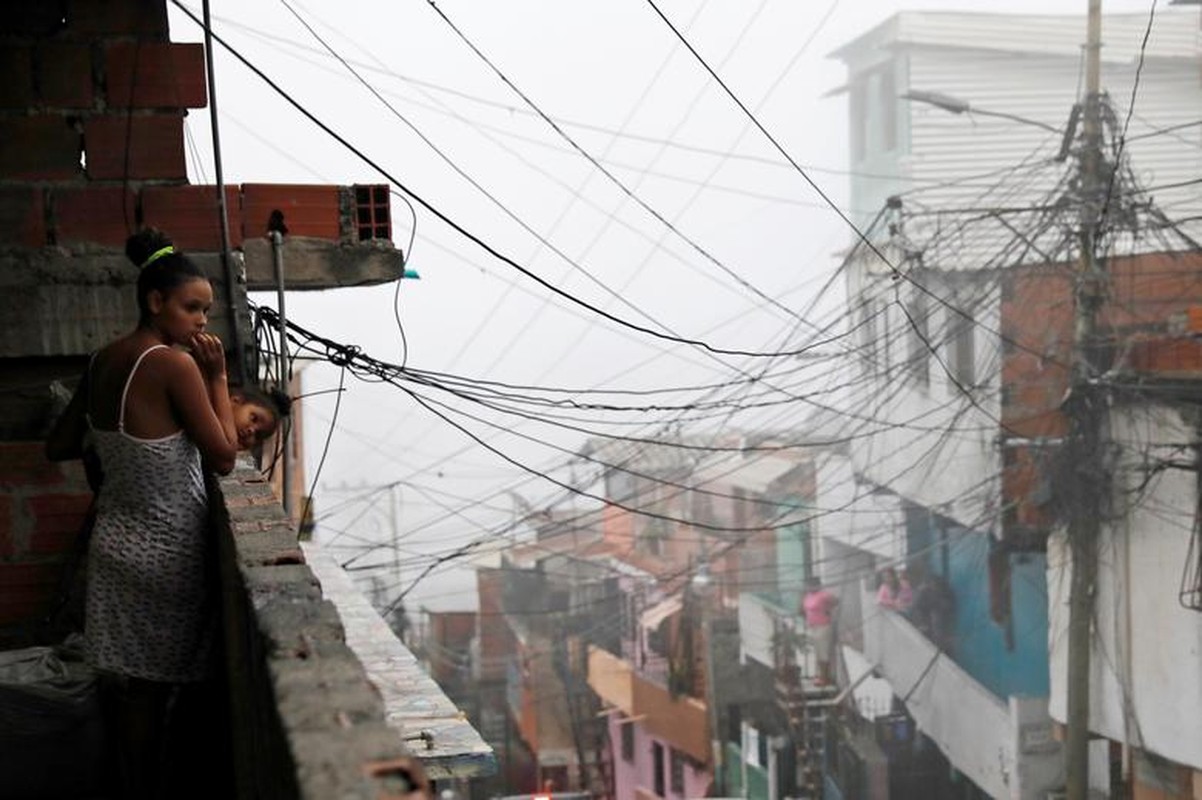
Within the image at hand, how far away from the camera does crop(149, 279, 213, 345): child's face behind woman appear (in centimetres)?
361

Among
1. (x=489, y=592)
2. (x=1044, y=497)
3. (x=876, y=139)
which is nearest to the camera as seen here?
(x=1044, y=497)

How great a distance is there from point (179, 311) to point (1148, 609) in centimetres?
1543

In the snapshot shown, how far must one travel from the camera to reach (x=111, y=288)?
4992mm

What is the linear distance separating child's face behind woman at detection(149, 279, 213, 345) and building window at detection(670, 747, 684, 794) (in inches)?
959

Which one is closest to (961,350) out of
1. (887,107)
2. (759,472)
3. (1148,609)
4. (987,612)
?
(987,612)

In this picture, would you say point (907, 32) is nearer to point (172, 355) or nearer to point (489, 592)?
point (489, 592)

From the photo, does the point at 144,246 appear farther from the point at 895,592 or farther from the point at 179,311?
the point at 895,592

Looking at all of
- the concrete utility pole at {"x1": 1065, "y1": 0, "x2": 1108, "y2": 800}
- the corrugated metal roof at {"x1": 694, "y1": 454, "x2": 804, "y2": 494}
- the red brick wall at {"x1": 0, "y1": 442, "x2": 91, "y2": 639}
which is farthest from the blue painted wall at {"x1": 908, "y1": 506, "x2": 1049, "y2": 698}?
the red brick wall at {"x1": 0, "y1": 442, "x2": 91, "y2": 639}

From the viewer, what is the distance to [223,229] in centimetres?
527

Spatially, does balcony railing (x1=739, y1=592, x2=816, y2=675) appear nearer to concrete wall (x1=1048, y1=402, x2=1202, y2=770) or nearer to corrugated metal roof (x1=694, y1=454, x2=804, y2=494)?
corrugated metal roof (x1=694, y1=454, x2=804, y2=494)

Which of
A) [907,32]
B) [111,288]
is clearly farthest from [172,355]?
[907,32]

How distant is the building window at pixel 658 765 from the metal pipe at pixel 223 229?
23446 mm

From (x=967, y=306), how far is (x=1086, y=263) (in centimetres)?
506

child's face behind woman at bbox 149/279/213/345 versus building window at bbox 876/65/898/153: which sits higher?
building window at bbox 876/65/898/153
